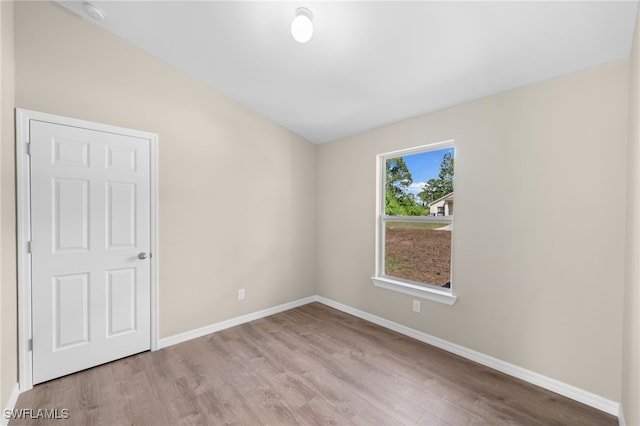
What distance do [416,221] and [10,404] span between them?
11.5 ft

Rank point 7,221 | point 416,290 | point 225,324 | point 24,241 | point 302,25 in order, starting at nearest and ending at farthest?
1. point 302,25
2. point 7,221
3. point 24,241
4. point 416,290
5. point 225,324

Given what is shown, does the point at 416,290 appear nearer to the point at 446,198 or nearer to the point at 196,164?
the point at 446,198

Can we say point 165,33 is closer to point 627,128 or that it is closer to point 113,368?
point 113,368

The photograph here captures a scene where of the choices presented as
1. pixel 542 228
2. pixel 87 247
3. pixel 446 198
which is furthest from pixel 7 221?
pixel 542 228

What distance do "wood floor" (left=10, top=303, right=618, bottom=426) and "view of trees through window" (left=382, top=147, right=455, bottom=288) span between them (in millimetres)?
779

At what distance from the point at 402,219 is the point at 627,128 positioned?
5.94 ft

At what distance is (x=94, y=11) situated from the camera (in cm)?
210

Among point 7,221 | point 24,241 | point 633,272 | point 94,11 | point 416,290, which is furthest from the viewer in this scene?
point 416,290

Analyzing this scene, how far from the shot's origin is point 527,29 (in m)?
1.64

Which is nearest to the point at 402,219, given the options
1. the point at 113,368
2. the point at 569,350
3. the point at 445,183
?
the point at 445,183

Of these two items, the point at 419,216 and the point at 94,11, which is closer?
the point at 94,11

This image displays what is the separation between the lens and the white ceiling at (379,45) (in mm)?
1607

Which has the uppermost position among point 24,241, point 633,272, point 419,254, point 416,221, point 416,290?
point 416,221

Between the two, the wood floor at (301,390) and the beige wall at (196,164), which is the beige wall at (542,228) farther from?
the beige wall at (196,164)
